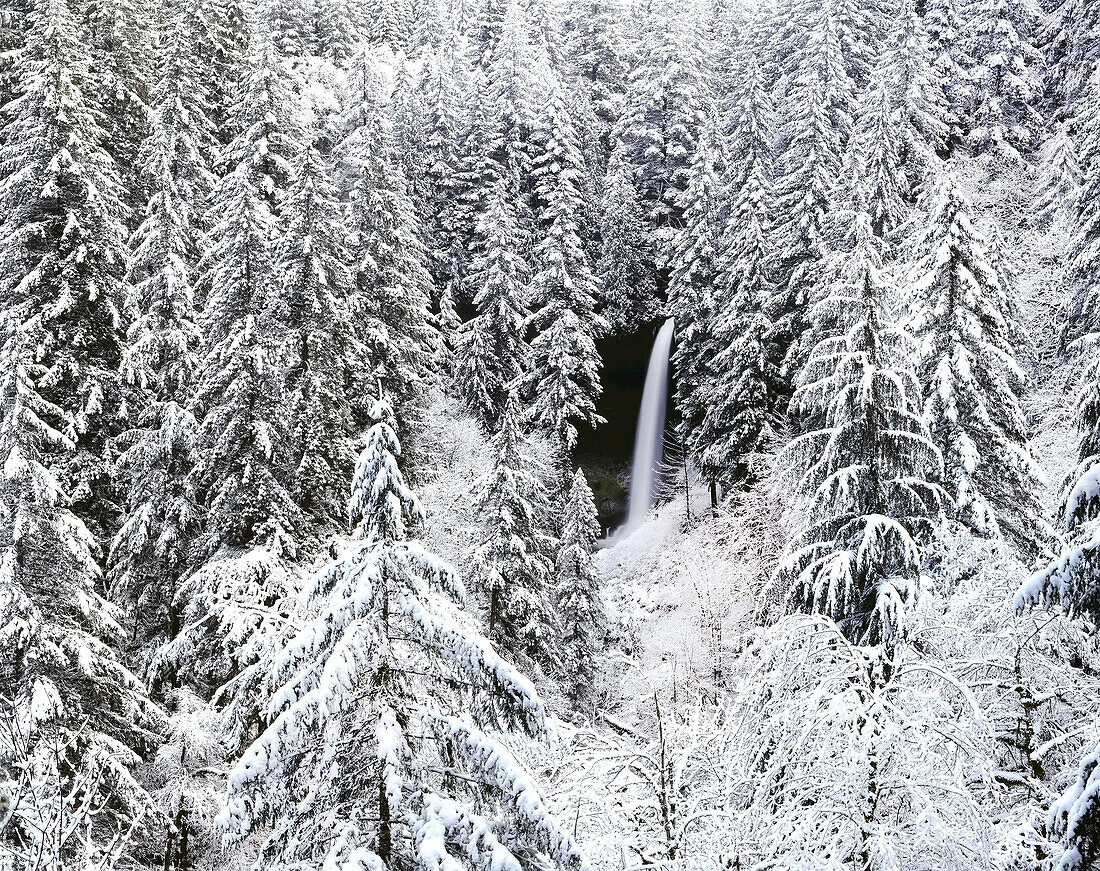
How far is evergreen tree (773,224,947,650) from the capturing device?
40.9 feet

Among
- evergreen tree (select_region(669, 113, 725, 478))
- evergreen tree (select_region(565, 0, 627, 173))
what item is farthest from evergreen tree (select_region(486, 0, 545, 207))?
evergreen tree (select_region(669, 113, 725, 478))

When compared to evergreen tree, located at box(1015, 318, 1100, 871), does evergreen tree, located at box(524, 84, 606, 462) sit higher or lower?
higher

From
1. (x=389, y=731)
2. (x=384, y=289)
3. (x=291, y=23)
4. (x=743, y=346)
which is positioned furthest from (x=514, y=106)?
(x=389, y=731)

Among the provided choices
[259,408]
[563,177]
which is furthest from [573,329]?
[259,408]

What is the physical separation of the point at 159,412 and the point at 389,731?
49.9 feet

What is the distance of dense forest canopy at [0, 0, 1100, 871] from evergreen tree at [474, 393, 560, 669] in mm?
122

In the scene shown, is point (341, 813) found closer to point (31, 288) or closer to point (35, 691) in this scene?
point (35, 691)

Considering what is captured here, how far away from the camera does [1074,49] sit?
37156 millimetres

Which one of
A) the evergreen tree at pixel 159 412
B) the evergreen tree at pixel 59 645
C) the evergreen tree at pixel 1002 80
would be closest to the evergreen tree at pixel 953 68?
the evergreen tree at pixel 1002 80

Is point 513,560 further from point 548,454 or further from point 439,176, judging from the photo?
point 439,176

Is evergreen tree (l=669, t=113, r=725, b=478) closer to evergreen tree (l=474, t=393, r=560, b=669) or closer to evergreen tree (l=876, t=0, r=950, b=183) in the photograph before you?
evergreen tree (l=876, t=0, r=950, b=183)

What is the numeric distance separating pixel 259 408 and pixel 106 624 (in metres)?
5.37

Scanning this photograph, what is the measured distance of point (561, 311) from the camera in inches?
1224

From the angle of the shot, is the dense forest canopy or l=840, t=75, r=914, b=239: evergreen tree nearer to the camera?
the dense forest canopy
